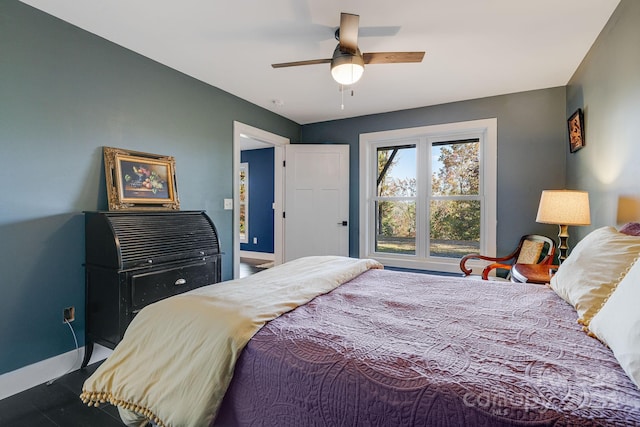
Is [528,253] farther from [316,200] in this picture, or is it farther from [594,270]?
[316,200]

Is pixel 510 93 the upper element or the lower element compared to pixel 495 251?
upper

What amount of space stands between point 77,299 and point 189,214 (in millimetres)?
979

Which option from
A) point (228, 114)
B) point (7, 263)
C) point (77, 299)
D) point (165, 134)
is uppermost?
point (228, 114)

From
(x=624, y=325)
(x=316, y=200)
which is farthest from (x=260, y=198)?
(x=624, y=325)

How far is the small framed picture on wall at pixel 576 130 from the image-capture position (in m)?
2.64

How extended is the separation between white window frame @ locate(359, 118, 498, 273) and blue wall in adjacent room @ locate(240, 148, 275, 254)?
282cm

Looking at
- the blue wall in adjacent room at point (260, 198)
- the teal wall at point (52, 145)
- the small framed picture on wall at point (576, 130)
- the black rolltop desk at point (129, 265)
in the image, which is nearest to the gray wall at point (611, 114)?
the small framed picture on wall at point (576, 130)

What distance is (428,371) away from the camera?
0.85 metres

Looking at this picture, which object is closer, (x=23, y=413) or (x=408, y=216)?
(x=23, y=413)

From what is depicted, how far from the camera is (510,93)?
3.39m

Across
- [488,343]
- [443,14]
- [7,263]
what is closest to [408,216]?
[443,14]

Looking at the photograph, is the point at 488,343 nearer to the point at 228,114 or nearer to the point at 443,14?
the point at 443,14

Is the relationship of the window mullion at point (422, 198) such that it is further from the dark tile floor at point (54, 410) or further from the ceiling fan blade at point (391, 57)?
the dark tile floor at point (54, 410)

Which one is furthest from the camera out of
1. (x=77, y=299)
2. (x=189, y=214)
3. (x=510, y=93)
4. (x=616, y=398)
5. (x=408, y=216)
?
(x=408, y=216)
